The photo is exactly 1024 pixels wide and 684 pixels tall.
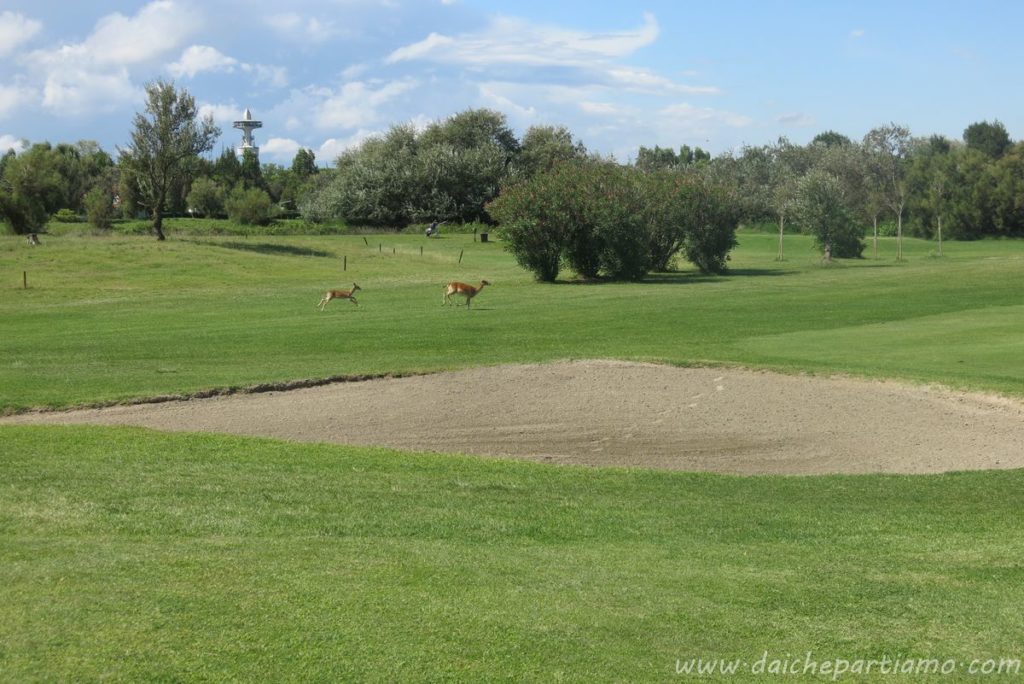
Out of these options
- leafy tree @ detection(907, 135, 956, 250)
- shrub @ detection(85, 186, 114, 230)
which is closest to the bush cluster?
shrub @ detection(85, 186, 114, 230)

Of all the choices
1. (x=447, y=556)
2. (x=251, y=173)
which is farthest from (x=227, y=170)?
(x=447, y=556)

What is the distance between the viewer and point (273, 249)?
79812 millimetres

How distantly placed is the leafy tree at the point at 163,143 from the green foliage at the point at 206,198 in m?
38.9

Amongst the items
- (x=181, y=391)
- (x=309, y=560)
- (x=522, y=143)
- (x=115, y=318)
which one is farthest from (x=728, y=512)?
(x=522, y=143)

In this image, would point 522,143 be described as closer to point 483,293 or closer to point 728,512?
point 483,293

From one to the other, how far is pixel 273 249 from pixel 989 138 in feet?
345

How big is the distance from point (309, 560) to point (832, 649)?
155 inches

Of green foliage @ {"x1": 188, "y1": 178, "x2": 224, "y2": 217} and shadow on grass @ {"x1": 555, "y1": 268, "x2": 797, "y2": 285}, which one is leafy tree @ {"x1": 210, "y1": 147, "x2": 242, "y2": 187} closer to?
green foliage @ {"x1": 188, "y1": 178, "x2": 224, "y2": 217}

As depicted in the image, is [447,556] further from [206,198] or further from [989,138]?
[989,138]

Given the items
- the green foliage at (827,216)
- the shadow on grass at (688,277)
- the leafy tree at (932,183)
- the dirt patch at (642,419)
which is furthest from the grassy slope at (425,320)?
the leafy tree at (932,183)

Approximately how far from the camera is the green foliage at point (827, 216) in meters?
80.9

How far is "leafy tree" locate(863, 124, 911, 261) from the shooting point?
12788 cm

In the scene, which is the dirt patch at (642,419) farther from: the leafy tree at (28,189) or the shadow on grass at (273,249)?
the leafy tree at (28,189)

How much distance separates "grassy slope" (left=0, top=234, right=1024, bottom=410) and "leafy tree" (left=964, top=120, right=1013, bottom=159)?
3227 inches
